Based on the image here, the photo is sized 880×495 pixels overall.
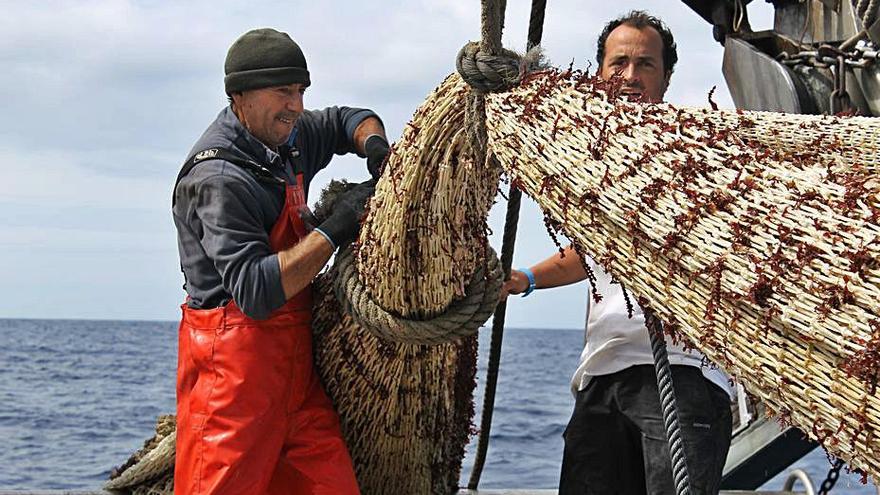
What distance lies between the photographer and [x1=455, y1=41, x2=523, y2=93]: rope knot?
227 cm

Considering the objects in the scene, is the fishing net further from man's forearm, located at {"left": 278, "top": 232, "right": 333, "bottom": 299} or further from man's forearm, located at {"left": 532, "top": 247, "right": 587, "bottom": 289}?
man's forearm, located at {"left": 532, "top": 247, "right": 587, "bottom": 289}

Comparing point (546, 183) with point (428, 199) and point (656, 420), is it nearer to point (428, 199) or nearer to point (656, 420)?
point (428, 199)

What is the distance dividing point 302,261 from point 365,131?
594 mm

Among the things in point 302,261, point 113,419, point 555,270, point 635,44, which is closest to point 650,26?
point 635,44

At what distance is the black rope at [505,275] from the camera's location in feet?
9.80

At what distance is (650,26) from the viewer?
10.2ft

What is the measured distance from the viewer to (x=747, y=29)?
179 inches

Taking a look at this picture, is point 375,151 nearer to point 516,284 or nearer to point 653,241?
point 516,284

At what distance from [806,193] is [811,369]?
28 centimetres

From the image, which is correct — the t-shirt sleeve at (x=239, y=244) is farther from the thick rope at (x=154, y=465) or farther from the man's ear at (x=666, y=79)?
the man's ear at (x=666, y=79)

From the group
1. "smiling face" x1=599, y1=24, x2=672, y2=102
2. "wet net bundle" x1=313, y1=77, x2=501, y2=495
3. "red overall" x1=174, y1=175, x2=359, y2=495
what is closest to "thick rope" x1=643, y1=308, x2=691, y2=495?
"wet net bundle" x1=313, y1=77, x2=501, y2=495

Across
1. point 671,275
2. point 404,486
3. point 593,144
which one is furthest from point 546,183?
point 404,486

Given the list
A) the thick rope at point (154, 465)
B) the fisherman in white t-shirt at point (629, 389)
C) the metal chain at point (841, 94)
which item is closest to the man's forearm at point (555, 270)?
the fisherman in white t-shirt at point (629, 389)

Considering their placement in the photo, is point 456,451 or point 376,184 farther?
point 456,451
